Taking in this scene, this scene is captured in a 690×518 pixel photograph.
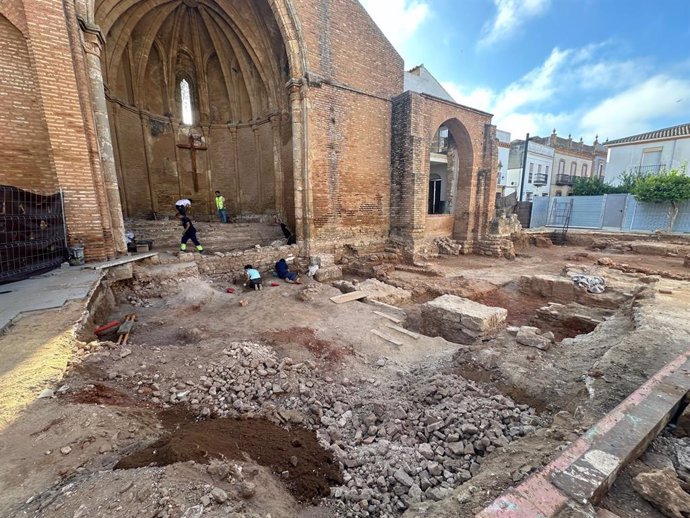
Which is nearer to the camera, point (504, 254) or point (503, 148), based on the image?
point (504, 254)

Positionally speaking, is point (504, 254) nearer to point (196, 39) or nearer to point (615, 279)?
point (615, 279)

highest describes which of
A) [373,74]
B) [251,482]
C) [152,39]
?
[152,39]

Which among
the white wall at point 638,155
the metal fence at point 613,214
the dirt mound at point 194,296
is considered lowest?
the dirt mound at point 194,296

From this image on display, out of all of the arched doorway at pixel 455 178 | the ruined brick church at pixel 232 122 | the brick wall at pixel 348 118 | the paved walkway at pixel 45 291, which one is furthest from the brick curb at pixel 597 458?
the arched doorway at pixel 455 178

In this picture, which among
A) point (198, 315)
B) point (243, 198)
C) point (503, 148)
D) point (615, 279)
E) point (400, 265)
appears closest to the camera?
point (198, 315)

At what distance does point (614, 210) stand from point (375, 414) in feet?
78.2

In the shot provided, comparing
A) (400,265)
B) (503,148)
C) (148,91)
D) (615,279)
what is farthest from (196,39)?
(503,148)

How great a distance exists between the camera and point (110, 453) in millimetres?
2080

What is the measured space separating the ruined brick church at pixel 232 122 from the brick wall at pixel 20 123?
0.07 feet

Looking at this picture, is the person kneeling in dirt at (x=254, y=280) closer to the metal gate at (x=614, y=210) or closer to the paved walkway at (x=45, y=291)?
the paved walkway at (x=45, y=291)

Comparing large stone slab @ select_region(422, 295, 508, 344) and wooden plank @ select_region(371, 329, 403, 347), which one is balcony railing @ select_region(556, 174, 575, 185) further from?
wooden plank @ select_region(371, 329, 403, 347)

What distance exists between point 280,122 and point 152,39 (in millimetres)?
6232

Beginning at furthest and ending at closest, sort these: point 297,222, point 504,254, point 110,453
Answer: point 504,254, point 297,222, point 110,453

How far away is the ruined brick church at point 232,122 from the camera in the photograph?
248 inches
